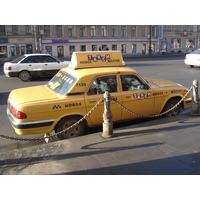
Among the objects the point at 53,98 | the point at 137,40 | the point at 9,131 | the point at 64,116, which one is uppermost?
the point at 137,40

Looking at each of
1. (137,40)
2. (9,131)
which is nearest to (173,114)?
(9,131)

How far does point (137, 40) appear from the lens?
4828 cm

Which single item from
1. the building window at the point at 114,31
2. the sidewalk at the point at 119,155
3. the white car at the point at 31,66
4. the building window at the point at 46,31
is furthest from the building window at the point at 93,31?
the sidewalk at the point at 119,155

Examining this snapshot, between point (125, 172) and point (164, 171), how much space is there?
61 centimetres

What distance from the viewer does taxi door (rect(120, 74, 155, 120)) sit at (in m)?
5.89

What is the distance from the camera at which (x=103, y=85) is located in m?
5.72

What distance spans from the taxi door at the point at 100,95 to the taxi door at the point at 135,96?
167mm

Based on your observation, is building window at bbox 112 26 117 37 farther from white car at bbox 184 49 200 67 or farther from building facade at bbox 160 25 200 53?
white car at bbox 184 49 200 67

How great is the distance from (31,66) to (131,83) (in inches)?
379

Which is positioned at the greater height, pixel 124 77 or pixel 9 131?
pixel 124 77

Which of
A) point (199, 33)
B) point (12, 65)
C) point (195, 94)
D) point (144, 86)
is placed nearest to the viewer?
point (144, 86)

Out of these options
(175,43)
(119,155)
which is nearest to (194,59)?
(119,155)

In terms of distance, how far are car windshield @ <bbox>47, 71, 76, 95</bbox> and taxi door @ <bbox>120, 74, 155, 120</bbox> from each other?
124cm

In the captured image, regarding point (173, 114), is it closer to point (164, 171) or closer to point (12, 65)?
point (164, 171)
